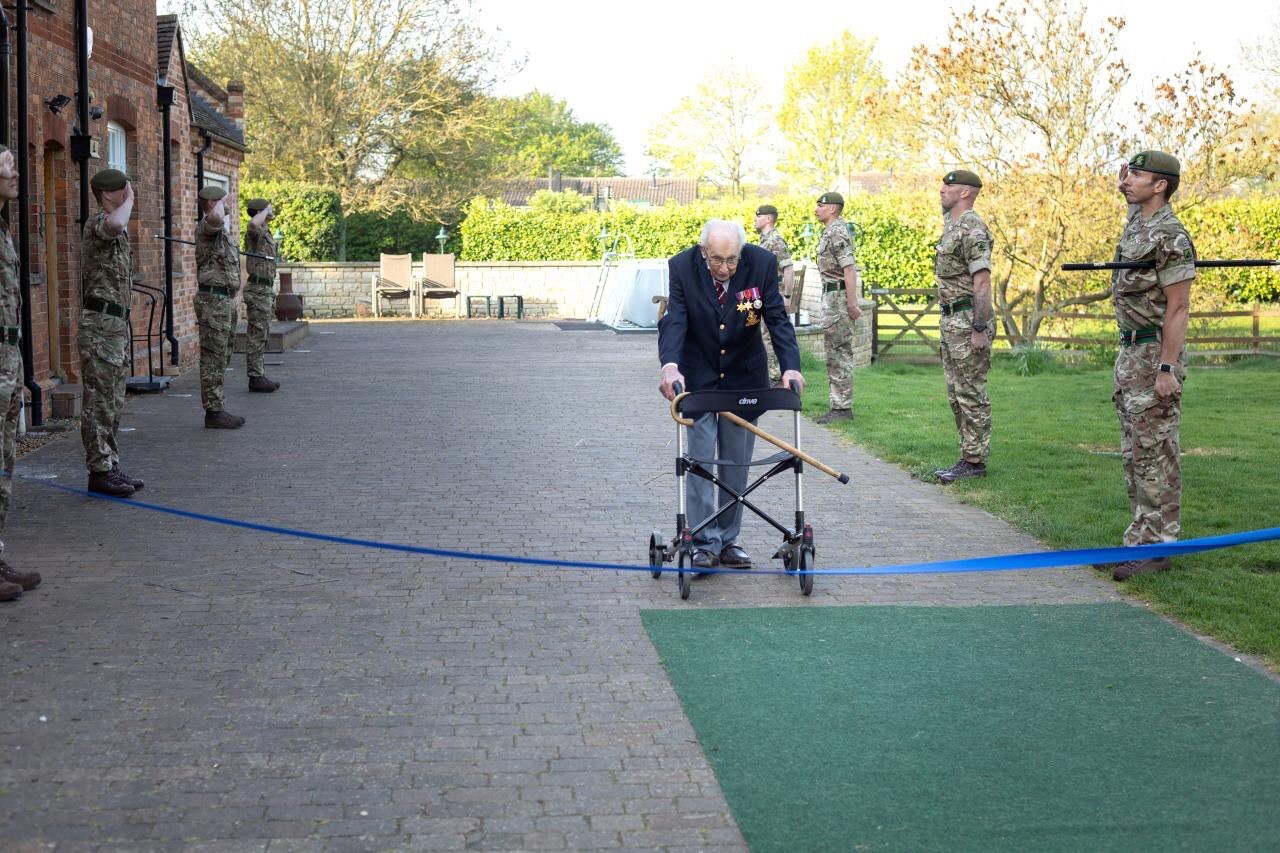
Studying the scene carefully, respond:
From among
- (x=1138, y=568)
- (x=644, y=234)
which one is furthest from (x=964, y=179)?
(x=644, y=234)

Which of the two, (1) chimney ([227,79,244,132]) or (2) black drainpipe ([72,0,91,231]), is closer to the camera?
(2) black drainpipe ([72,0,91,231])

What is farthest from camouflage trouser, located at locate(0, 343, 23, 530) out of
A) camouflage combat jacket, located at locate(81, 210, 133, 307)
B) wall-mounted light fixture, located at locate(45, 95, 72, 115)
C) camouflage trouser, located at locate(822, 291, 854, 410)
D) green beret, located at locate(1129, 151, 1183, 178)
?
wall-mounted light fixture, located at locate(45, 95, 72, 115)

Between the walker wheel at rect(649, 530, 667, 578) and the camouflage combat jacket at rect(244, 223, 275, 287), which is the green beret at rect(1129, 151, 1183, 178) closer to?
the walker wheel at rect(649, 530, 667, 578)

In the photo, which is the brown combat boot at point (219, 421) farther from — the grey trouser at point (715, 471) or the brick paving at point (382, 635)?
the grey trouser at point (715, 471)

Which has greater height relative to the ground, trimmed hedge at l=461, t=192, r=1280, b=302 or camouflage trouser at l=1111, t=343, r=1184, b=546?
trimmed hedge at l=461, t=192, r=1280, b=302

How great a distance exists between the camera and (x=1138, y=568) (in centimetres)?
770

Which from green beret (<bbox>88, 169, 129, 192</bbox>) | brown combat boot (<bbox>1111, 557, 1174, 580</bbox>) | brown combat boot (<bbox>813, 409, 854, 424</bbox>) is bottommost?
brown combat boot (<bbox>1111, 557, 1174, 580</bbox>)

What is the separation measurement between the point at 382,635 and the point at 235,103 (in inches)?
1013

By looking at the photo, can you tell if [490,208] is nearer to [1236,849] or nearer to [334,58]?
[334,58]

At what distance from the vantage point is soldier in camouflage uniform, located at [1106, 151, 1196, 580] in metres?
7.47

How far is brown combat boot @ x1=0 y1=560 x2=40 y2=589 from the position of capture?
7.18m

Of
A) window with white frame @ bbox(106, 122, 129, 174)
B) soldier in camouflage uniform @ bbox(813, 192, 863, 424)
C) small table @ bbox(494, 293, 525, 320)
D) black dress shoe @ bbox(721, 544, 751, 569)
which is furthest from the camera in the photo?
small table @ bbox(494, 293, 525, 320)

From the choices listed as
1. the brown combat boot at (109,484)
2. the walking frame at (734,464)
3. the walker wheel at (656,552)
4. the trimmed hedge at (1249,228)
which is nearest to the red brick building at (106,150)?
the brown combat boot at (109,484)

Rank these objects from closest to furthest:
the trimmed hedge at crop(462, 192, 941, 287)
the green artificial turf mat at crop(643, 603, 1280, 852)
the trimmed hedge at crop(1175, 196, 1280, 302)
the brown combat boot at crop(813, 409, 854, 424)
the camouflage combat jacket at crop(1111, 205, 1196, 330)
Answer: the green artificial turf mat at crop(643, 603, 1280, 852), the camouflage combat jacket at crop(1111, 205, 1196, 330), the brown combat boot at crop(813, 409, 854, 424), the trimmed hedge at crop(1175, 196, 1280, 302), the trimmed hedge at crop(462, 192, 941, 287)
